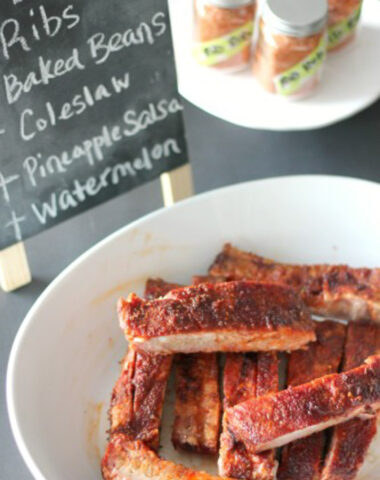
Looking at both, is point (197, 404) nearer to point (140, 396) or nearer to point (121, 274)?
point (140, 396)

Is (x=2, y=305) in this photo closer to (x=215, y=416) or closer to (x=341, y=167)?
(x=215, y=416)

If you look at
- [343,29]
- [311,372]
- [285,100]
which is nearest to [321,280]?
[311,372]

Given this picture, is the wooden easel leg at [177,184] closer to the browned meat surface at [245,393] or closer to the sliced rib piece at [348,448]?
the browned meat surface at [245,393]

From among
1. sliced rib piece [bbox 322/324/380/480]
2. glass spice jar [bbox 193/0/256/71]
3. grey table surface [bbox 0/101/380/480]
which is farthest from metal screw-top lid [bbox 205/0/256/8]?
sliced rib piece [bbox 322/324/380/480]

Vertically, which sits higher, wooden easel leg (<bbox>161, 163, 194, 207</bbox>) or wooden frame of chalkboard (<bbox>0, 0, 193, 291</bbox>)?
wooden frame of chalkboard (<bbox>0, 0, 193, 291</bbox>)

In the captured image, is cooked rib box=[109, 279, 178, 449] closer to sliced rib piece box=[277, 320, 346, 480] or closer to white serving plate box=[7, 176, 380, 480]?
white serving plate box=[7, 176, 380, 480]
